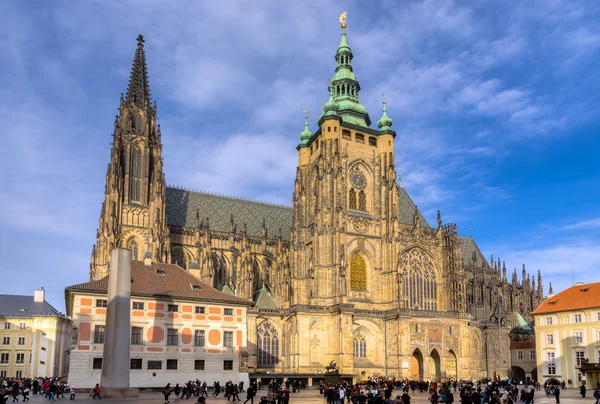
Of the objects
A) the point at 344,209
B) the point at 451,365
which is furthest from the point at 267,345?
the point at 451,365

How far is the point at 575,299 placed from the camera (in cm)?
6425

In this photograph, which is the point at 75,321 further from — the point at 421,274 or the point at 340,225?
the point at 421,274

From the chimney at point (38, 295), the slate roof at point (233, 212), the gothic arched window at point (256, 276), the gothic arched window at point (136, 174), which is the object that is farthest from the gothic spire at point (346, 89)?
the chimney at point (38, 295)

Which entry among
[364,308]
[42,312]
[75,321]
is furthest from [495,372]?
[42,312]

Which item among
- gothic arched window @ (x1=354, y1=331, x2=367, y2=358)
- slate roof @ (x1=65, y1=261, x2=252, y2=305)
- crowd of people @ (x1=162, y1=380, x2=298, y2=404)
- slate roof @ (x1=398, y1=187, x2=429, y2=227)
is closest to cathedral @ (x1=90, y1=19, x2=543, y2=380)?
gothic arched window @ (x1=354, y1=331, x2=367, y2=358)

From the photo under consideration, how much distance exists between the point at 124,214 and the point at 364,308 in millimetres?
28231

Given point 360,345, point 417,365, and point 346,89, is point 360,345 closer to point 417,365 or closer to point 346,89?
point 417,365

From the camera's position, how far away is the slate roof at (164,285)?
48875 mm

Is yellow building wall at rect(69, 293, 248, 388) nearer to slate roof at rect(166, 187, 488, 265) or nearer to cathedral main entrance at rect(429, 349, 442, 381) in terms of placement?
slate roof at rect(166, 187, 488, 265)

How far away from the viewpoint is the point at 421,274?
73938mm

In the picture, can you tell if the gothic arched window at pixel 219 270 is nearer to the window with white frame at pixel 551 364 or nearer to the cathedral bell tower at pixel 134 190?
the cathedral bell tower at pixel 134 190

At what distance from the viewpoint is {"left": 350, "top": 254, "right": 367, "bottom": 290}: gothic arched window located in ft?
229

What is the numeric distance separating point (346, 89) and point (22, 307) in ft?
171

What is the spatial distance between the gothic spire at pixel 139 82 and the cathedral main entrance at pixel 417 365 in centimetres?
4230
